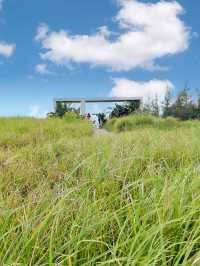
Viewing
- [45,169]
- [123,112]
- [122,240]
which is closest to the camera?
[122,240]

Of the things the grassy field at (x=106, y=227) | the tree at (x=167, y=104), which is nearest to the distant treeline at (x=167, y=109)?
the tree at (x=167, y=104)

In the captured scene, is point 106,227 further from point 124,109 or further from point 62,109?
point 124,109

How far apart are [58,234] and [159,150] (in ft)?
5.72

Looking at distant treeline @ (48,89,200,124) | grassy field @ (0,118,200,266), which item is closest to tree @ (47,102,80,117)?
distant treeline @ (48,89,200,124)

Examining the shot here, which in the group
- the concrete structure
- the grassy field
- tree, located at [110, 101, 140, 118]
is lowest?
the grassy field

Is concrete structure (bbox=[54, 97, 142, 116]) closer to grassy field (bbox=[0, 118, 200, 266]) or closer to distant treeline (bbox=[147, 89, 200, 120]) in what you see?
distant treeline (bbox=[147, 89, 200, 120])

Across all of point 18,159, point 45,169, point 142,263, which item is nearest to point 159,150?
point 45,169

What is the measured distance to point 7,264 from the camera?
3.74 feet

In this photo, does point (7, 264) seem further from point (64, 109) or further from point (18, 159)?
point (64, 109)

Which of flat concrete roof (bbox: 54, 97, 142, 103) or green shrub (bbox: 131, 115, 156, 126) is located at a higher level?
flat concrete roof (bbox: 54, 97, 142, 103)

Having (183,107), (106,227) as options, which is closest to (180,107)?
(183,107)

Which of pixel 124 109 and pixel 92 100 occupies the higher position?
pixel 92 100

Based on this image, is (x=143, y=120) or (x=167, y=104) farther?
(x=167, y=104)

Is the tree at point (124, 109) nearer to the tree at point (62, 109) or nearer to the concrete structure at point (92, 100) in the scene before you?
the concrete structure at point (92, 100)
